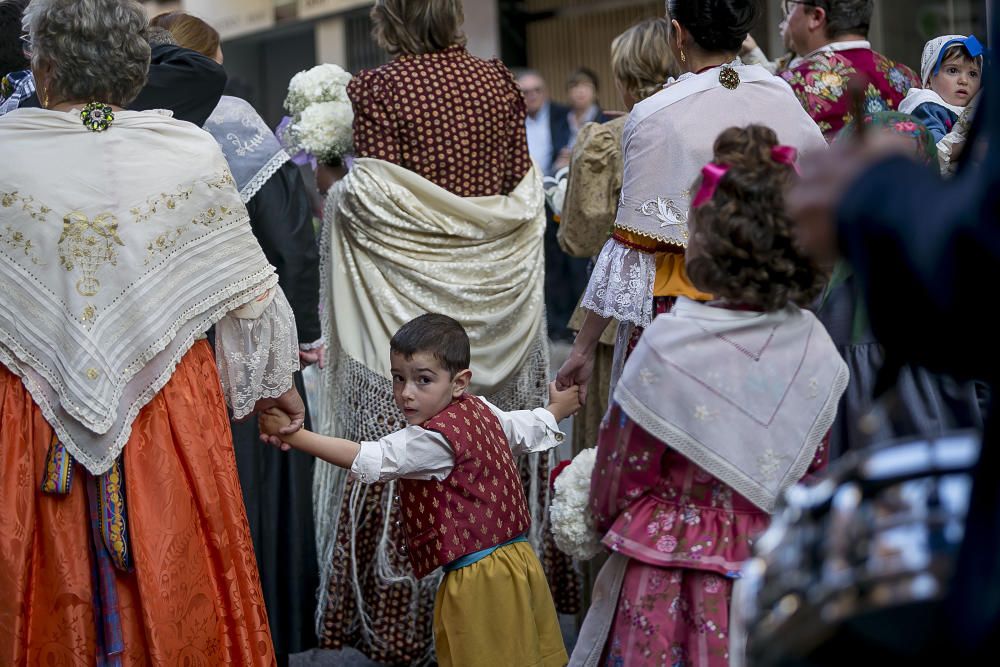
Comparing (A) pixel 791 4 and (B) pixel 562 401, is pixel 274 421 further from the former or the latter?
(A) pixel 791 4

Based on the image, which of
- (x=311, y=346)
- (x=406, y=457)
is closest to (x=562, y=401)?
(x=406, y=457)

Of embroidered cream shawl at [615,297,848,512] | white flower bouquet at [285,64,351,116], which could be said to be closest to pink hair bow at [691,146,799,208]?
embroidered cream shawl at [615,297,848,512]

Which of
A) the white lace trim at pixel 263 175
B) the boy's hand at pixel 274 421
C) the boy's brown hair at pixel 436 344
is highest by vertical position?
the white lace trim at pixel 263 175

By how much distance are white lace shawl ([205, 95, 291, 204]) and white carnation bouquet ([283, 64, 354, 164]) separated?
1.36 feet

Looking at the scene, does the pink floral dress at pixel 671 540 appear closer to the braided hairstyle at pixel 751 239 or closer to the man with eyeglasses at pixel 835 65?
the braided hairstyle at pixel 751 239

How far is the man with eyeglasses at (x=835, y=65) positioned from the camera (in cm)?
369

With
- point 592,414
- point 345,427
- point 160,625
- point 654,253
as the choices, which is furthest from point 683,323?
point 345,427

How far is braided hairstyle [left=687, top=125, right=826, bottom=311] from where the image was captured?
2.18m

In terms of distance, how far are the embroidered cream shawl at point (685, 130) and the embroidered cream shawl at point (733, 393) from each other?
0.88m

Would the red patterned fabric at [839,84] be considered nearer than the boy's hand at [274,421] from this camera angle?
No

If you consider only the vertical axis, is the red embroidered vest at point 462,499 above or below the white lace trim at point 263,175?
below

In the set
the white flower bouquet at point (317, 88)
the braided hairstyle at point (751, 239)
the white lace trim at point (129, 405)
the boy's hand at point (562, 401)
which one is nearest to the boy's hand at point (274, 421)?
the white lace trim at point (129, 405)

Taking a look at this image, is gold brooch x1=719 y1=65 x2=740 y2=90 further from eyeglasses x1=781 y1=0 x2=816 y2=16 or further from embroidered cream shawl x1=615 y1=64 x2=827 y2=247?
eyeglasses x1=781 y1=0 x2=816 y2=16

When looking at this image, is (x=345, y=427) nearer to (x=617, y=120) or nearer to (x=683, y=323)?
(x=617, y=120)
